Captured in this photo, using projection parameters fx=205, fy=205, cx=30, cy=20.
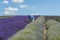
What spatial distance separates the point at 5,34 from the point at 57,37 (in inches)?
81.9

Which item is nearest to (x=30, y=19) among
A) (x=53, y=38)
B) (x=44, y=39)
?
(x=44, y=39)

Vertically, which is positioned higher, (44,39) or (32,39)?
(32,39)

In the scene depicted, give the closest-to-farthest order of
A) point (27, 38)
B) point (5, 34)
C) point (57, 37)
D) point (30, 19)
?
point (27, 38), point (5, 34), point (57, 37), point (30, 19)

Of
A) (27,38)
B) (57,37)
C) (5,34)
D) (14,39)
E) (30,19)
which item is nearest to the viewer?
(14,39)

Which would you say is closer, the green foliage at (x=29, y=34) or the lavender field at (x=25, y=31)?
the green foliage at (x=29, y=34)

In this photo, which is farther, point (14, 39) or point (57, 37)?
point (57, 37)

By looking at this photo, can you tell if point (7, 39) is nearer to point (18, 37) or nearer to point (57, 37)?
point (18, 37)

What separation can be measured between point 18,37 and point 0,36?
2.03ft

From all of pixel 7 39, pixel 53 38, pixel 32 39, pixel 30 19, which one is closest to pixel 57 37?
pixel 53 38

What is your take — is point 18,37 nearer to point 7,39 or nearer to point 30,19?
point 7,39

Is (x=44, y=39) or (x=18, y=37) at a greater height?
(x=18, y=37)

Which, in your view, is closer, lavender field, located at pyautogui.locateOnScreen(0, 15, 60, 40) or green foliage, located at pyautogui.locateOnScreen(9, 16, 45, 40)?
green foliage, located at pyautogui.locateOnScreen(9, 16, 45, 40)

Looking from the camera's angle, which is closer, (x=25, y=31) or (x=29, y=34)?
(x=29, y=34)

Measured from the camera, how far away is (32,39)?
589 cm
